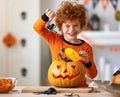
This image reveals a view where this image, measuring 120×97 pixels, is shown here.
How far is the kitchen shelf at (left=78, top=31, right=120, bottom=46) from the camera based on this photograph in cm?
380

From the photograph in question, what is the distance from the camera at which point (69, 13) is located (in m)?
1.56

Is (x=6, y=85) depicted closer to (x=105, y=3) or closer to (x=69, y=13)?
(x=69, y=13)

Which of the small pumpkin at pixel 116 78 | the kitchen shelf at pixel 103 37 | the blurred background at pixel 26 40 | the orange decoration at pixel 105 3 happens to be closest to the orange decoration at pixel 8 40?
the blurred background at pixel 26 40

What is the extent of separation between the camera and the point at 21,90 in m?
1.36

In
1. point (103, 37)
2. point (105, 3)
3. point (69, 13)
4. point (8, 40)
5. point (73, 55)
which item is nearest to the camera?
point (73, 55)

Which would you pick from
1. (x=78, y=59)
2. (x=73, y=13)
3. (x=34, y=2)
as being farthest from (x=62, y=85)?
(x=34, y=2)

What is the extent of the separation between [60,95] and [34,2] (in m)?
2.54

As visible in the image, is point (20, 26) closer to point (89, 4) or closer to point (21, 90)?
point (89, 4)

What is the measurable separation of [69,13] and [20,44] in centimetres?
225

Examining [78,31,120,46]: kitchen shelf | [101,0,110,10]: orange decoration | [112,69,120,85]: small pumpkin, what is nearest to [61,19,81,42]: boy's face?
[112,69,120,85]: small pumpkin

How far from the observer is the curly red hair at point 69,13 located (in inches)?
61.5

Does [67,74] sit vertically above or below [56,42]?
below

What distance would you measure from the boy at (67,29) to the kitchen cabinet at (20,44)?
2052 millimetres

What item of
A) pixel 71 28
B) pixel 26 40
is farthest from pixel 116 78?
pixel 26 40
